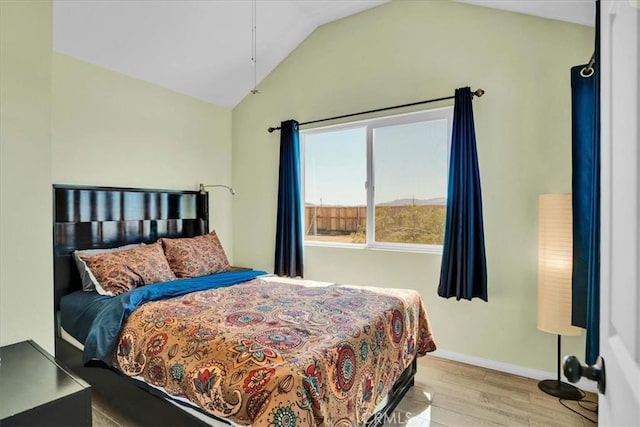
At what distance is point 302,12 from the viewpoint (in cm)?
336

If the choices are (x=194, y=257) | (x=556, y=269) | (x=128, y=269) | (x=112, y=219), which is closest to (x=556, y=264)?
(x=556, y=269)

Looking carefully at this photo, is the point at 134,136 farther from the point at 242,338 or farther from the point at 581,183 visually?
the point at 581,183

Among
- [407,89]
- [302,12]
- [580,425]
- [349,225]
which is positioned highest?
[302,12]

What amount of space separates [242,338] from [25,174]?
43.5 inches

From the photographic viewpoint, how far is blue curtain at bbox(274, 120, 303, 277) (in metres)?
3.61

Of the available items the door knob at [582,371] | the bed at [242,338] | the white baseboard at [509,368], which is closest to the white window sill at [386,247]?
the bed at [242,338]

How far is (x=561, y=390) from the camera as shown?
7.70 ft

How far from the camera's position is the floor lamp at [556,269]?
7.32 ft

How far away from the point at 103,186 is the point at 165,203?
60cm

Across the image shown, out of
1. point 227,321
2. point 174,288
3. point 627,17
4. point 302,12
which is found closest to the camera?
point 627,17

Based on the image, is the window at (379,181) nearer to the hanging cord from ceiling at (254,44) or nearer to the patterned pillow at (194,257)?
the hanging cord from ceiling at (254,44)

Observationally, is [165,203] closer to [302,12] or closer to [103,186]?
[103,186]

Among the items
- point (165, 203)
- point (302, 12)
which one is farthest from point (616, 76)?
point (165, 203)

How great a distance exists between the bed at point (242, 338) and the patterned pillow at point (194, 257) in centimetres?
Result: 35
